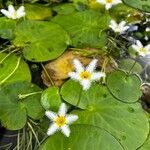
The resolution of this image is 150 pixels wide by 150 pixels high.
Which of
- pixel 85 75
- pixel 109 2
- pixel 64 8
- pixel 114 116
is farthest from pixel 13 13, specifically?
pixel 114 116

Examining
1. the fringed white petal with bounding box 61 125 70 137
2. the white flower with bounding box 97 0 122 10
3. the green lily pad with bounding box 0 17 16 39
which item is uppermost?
the white flower with bounding box 97 0 122 10

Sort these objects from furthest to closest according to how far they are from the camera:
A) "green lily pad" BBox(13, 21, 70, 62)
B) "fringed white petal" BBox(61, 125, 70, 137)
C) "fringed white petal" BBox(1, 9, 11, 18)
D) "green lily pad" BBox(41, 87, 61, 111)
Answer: "fringed white petal" BBox(1, 9, 11, 18) → "green lily pad" BBox(13, 21, 70, 62) → "green lily pad" BBox(41, 87, 61, 111) → "fringed white petal" BBox(61, 125, 70, 137)

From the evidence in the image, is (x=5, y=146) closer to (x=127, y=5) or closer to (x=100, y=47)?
(x=100, y=47)

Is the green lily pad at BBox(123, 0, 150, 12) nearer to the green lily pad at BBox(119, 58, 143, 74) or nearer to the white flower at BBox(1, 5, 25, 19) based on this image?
the green lily pad at BBox(119, 58, 143, 74)

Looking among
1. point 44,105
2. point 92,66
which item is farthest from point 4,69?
point 92,66

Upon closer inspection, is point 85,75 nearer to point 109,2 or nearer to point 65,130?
point 65,130

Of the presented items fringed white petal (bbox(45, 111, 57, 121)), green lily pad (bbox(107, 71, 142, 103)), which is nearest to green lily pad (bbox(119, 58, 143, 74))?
green lily pad (bbox(107, 71, 142, 103))

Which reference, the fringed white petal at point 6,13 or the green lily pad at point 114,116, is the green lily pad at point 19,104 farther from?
the fringed white petal at point 6,13
